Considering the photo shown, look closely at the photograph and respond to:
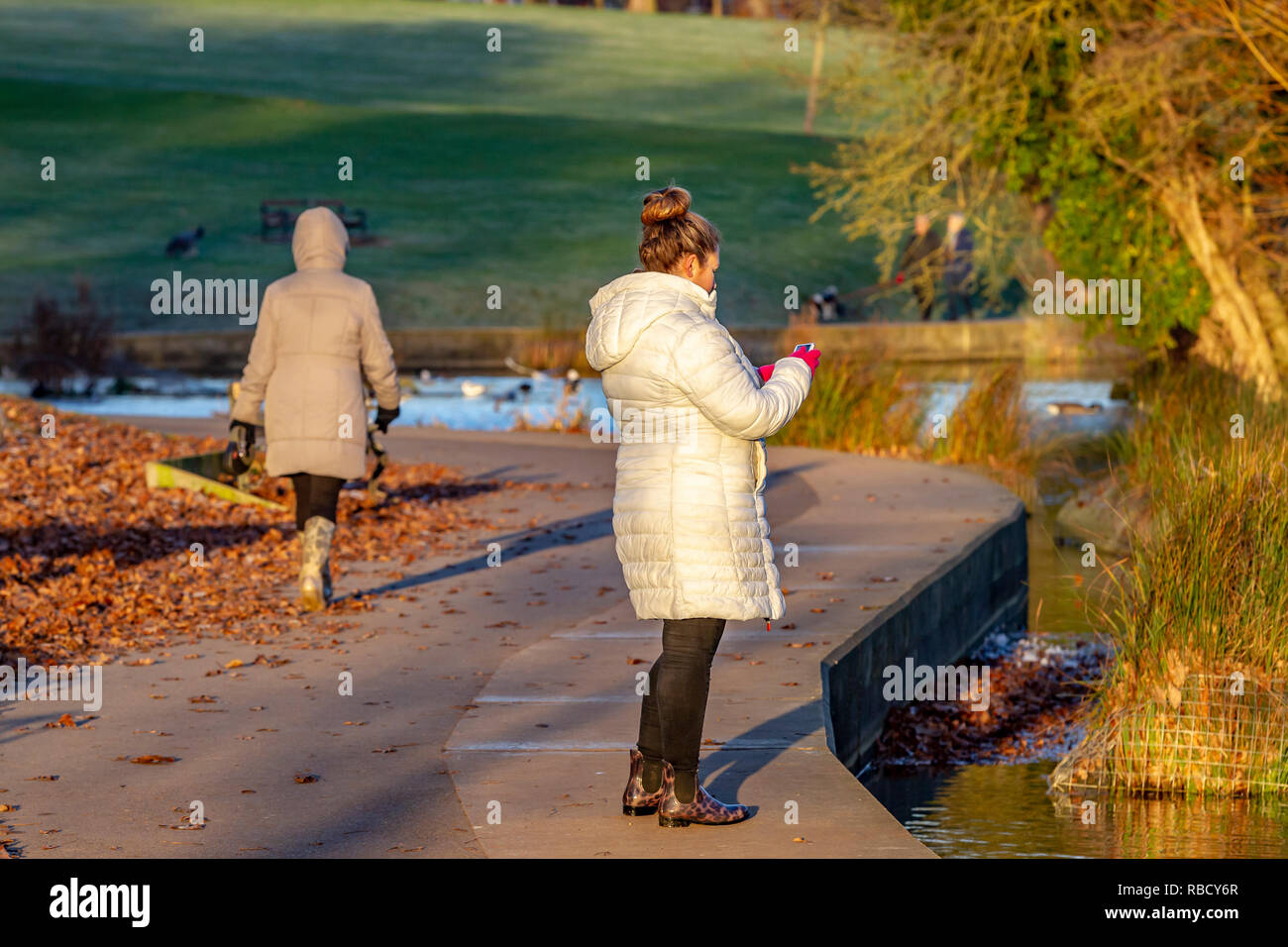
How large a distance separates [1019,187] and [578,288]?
1172 inches

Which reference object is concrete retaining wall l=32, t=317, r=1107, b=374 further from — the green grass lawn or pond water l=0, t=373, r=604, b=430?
the green grass lawn

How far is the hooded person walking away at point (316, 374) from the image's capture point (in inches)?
382

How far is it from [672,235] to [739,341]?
29628 mm

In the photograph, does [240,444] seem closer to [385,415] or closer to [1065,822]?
[385,415]

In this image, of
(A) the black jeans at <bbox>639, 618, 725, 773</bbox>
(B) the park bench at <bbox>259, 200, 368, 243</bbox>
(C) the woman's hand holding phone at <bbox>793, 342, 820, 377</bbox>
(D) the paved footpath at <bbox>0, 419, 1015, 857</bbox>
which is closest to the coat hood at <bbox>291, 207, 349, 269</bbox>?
(D) the paved footpath at <bbox>0, 419, 1015, 857</bbox>

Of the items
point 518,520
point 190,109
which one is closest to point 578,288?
point 190,109

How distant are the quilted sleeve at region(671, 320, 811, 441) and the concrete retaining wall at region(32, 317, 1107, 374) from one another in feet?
90.1

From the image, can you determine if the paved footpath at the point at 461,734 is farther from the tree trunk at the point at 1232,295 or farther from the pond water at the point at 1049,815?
the tree trunk at the point at 1232,295

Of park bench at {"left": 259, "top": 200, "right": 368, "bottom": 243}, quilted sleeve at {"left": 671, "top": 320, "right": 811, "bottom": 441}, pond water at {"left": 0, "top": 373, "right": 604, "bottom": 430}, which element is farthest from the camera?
park bench at {"left": 259, "top": 200, "right": 368, "bottom": 243}

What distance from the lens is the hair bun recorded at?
5824mm

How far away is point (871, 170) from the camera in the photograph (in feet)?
66.6

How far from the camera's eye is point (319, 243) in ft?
32.5

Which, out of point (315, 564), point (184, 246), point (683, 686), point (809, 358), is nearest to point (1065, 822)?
point (683, 686)
